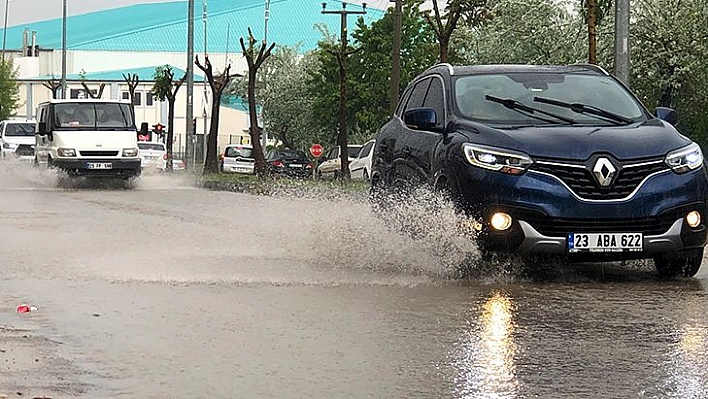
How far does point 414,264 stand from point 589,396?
5201mm

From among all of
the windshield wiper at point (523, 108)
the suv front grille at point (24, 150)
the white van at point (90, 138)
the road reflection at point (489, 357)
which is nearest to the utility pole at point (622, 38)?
the windshield wiper at point (523, 108)

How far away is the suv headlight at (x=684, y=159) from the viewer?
1029cm

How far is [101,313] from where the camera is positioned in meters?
8.76

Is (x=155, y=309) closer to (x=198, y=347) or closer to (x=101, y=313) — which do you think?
(x=101, y=313)

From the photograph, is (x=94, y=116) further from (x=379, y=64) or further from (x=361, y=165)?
(x=379, y=64)

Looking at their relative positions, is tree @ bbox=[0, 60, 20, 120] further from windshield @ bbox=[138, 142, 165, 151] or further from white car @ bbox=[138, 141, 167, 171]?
white car @ bbox=[138, 141, 167, 171]

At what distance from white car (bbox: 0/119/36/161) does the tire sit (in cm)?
3364

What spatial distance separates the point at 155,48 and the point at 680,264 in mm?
124786

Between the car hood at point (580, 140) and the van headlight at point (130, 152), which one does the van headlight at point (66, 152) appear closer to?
the van headlight at point (130, 152)

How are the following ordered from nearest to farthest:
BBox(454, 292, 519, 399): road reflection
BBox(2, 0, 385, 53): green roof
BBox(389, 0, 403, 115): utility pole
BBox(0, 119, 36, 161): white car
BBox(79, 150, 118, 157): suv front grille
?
1. BBox(454, 292, 519, 399): road reflection
2. BBox(79, 150, 118, 157): suv front grille
3. BBox(389, 0, 403, 115): utility pole
4. BBox(0, 119, 36, 161): white car
5. BBox(2, 0, 385, 53): green roof

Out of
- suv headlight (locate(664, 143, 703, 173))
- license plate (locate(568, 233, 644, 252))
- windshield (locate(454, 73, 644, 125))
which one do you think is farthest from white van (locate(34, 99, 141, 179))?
license plate (locate(568, 233, 644, 252))

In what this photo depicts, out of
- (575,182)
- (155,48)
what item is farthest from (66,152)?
(155,48)

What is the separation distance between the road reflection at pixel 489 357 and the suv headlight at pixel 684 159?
6.57 feet

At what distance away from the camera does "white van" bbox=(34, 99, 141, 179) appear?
29.9 meters
